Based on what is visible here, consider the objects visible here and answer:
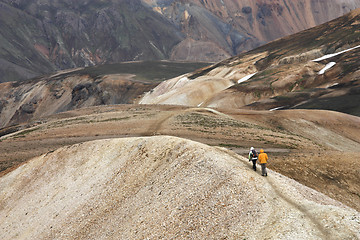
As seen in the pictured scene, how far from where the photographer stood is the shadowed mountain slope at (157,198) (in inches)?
581

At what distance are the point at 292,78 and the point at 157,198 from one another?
84044 millimetres

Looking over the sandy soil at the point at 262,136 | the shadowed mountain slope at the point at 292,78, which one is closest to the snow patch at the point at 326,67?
the shadowed mountain slope at the point at 292,78

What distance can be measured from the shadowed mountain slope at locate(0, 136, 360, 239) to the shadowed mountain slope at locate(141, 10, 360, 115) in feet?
174

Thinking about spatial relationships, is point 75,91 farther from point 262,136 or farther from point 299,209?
point 299,209

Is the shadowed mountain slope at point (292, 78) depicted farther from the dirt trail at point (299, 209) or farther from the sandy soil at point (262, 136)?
the dirt trail at point (299, 209)

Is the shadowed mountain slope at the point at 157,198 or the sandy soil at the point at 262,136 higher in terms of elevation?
the shadowed mountain slope at the point at 157,198

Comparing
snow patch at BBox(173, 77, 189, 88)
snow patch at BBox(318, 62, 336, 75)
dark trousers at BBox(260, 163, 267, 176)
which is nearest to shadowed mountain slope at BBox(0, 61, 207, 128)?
snow patch at BBox(173, 77, 189, 88)

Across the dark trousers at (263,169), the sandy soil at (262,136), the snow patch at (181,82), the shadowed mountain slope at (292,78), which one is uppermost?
the dark trousers at (263,169)

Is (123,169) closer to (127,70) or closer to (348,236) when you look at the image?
(348,236)

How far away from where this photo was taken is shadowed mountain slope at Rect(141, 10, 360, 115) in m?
76.5

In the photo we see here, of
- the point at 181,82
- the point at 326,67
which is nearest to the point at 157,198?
the point at 326,67

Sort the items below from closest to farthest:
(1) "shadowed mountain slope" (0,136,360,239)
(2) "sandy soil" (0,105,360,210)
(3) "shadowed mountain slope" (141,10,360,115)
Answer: (1) "shadowed mountain slope" (0,136,360,239), (2) "sandy soil" (0,105,360,210), (3) "shadowed mountain slope" (141,10,360,115)

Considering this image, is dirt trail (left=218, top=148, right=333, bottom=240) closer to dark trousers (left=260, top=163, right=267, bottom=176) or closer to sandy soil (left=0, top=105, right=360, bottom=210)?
dark trousers (left=260, top=163, right=267, bottom=176)

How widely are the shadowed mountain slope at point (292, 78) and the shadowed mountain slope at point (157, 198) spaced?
174ft
